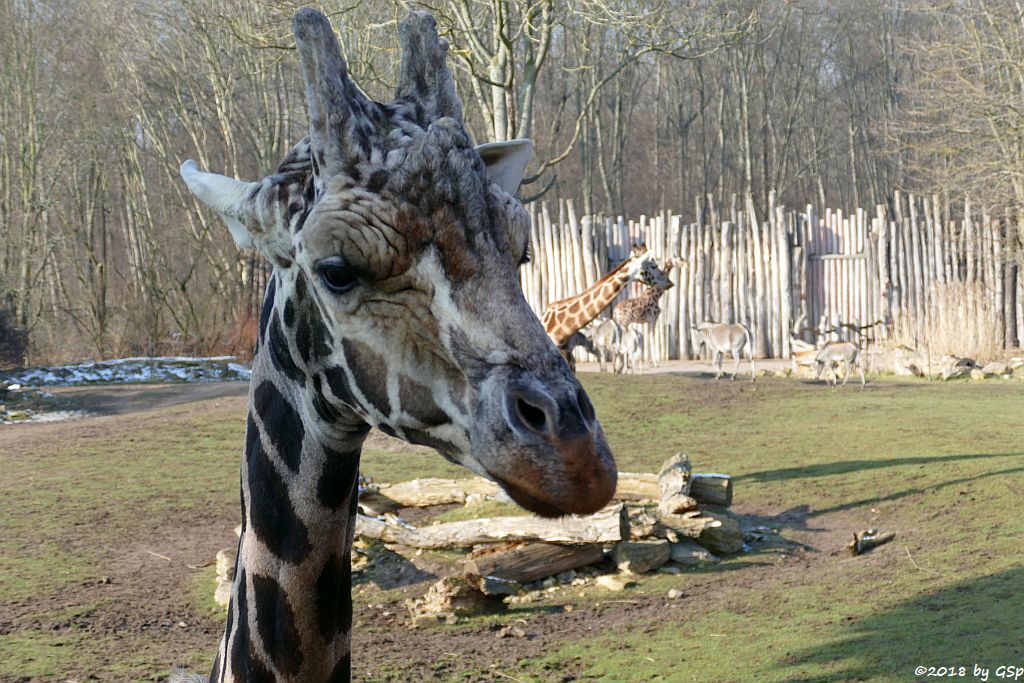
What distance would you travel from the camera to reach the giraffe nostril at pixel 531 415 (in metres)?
1.85

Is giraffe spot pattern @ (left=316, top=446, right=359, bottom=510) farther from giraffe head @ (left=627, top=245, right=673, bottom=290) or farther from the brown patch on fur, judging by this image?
giraffe head @ (left=627, top=245, right=673, bottom=290)

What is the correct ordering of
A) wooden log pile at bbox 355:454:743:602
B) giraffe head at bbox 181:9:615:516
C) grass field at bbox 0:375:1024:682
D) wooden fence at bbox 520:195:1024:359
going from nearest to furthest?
giraffe head at bbox 181:9:615:516 < grass field at bbox 0:375:1024:682 < wooden log pile at bbox 355:454:743:602 < wooden fence at bbox 520:195:1024:359

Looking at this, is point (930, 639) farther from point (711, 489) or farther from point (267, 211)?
point (267, 211)

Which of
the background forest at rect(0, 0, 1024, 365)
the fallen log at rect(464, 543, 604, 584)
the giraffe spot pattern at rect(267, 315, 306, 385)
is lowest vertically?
the fallen log at rect(464, 543, 604, 584)

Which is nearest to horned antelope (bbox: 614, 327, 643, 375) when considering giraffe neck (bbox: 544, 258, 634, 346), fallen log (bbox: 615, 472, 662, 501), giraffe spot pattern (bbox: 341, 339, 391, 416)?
giraffe neck (bbox: 544, 258, 634, 346)

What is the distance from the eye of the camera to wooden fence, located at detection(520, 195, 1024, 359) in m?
22.8

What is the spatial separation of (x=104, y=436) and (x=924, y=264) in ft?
57.5

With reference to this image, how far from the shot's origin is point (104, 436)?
13.6 metres

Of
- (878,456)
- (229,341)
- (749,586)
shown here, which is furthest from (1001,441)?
(229,341)

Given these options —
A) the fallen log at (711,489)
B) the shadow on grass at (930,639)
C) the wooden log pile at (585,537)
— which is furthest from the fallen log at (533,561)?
the shadow on grass at (930,639)

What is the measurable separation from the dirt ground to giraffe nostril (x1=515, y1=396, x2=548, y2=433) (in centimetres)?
408

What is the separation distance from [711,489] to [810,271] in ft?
54.0

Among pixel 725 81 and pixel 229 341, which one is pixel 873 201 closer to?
pixel 725 81

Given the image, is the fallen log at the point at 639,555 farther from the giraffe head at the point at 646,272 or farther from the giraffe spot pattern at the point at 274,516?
the giraffe head at the point at 646,272
